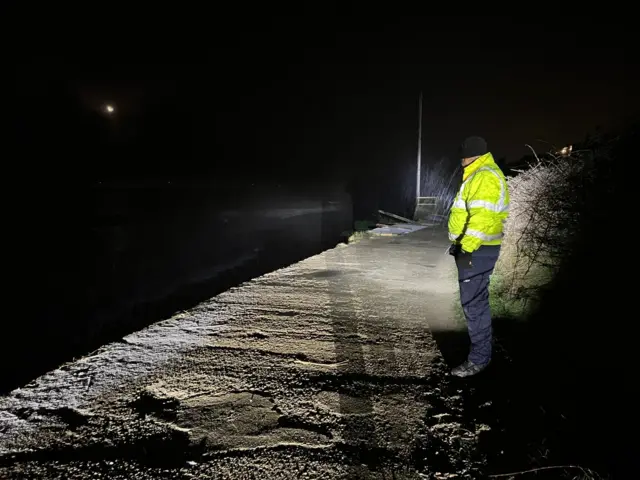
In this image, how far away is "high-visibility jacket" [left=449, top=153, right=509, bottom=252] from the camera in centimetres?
300

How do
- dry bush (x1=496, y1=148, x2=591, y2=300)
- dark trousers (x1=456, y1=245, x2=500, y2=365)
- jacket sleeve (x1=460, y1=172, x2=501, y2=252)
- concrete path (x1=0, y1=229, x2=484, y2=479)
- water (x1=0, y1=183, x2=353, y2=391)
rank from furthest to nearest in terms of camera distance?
water (x1=0, y1=183, x2=353, y2=391)
dry bush (x1=496, y1=148, x2=591, y2=300)
dark trousers (x1=456, y1=245, x2=500, y2=365)
jacket sleeve (x1=460, y1=172, x2=501, y2=252)
concrete path (x1=0, y1=229, x2=484, y2=479)

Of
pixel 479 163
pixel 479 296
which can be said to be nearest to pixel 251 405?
pixel 479 296

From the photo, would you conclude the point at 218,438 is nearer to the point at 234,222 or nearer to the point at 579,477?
the point at 579,477

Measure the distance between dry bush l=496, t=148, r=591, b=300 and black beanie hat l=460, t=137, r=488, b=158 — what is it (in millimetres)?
2525

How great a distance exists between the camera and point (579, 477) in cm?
204

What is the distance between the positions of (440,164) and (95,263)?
2463 cm

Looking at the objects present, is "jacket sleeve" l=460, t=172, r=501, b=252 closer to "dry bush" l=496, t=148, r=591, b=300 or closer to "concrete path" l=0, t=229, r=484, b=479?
"concrete path" l=0, t=229, r=484, b=479

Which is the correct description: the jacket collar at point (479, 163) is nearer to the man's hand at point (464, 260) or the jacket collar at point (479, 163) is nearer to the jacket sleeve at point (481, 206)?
the jacket sleeve at point (481, 206)

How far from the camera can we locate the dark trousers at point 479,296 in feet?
10.2

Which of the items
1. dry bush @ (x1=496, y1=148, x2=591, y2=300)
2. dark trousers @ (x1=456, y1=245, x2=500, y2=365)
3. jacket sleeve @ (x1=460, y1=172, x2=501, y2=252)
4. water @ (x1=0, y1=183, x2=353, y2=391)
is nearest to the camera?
jacket sleeve @ (x1=460, y1=172, x2=501, y2=252)

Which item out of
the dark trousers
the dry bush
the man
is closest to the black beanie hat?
the man

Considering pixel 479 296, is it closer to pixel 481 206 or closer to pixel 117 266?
pixel 481 206

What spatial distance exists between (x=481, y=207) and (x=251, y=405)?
2296mm

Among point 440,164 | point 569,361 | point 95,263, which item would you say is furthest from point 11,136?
point 569,361
